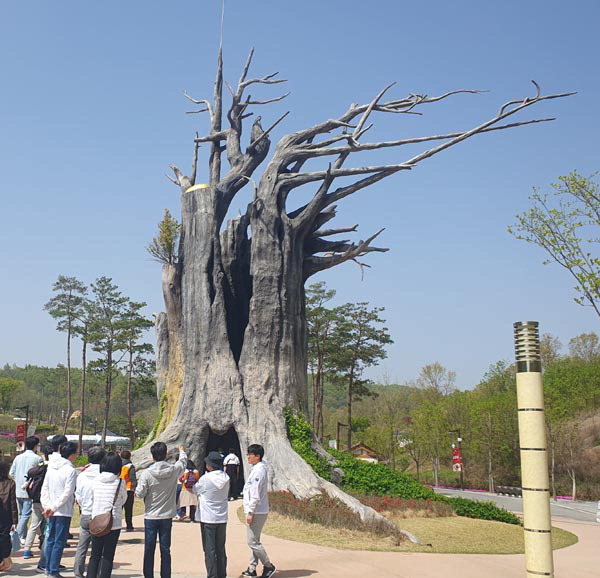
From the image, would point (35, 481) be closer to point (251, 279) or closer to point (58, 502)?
point (58, 502)

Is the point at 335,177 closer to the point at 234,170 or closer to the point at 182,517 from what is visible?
the point at 234,170

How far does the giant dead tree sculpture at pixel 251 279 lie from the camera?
58.4 feet

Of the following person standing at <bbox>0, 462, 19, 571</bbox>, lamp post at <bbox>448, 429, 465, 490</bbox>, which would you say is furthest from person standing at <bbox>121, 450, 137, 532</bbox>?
lamp post at <bbox>448, 429, 465, 490</bbox>

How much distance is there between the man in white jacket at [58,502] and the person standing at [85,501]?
14 cm

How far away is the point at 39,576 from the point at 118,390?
3032 inches

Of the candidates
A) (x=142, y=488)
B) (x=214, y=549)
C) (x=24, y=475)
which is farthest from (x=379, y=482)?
(x=142, y=488)

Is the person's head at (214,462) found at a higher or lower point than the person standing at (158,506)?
higher

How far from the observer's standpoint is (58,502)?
24.5 feet

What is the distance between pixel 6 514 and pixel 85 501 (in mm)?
1030

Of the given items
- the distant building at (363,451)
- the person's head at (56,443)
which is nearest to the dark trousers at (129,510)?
the person's head at (56,443)

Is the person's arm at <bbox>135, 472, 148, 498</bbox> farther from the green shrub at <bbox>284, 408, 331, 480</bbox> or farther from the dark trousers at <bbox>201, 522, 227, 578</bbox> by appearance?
the green shrub at <bbox>284, 408, 331, 480</bbox>

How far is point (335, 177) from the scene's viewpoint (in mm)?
18625

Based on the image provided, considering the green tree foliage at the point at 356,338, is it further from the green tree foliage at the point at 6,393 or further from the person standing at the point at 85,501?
the green tree foliage at the point at 6,393

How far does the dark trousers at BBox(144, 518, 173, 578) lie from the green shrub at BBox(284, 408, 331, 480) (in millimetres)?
9634
